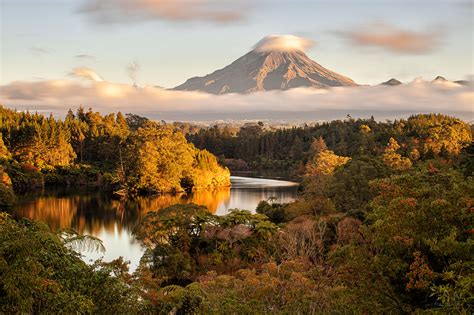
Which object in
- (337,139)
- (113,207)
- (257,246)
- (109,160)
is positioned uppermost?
(337,139)

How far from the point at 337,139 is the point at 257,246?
80400 millimetres

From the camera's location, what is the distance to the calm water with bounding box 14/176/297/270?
31172 millimetres

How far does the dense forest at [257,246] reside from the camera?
8.57 meters

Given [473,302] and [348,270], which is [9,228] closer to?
[348,270]

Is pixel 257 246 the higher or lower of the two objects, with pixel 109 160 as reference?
lower

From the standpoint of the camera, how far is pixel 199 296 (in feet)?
45.6

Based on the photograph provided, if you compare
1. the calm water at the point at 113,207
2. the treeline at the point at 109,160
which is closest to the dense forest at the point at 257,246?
the treeline at the point at 109,160

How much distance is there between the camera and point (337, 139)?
10169 cm

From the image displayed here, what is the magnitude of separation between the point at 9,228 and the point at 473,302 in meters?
7.47

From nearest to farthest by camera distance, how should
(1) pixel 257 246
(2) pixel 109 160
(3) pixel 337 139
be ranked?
(1) pixel 257 246
(2) pixel 109 160
(3) pixel 337 139

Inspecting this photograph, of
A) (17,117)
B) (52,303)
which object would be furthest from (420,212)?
(17,117)

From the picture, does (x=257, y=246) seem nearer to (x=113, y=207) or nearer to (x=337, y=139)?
(x=113, y=207)

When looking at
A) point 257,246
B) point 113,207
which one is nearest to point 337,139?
point 113,207

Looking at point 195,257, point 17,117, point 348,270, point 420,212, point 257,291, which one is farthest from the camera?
point 17,117
